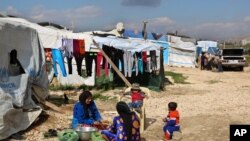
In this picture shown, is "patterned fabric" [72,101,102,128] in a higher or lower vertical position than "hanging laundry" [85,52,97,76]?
lower

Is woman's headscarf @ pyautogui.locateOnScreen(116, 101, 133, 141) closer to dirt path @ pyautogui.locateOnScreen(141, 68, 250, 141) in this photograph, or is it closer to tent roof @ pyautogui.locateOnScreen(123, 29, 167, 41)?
dirt path @ pyautogui.locateOnScreen(141, 68, 250, 141)

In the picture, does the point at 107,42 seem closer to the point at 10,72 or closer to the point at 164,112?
the point at 164,112

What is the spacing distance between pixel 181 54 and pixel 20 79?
93.1 ft

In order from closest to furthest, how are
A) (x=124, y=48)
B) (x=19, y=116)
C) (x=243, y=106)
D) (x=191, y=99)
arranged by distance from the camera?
(x=19, y=116) < (x=243, y=106) < (x=191, y=99) < (x=124, y=48)

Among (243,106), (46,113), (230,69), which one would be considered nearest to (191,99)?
(243,106)

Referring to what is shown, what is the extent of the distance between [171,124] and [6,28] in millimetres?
4109

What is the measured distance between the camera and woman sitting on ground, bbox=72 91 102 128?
8.05m

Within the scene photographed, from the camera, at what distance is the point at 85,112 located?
26.7 ft

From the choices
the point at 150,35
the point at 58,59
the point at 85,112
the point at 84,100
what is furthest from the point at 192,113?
the point at 150,35

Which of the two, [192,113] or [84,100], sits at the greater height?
[84,100]

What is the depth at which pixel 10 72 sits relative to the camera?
365 inches

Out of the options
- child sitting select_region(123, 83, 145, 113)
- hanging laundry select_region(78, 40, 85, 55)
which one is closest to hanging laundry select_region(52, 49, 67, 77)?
hanging laundry select_region(78, 40, 85, 55)

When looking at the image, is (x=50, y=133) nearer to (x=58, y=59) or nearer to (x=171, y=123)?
(x=171, y=123)

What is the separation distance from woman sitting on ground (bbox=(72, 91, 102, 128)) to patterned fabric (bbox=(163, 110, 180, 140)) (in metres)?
1.35
